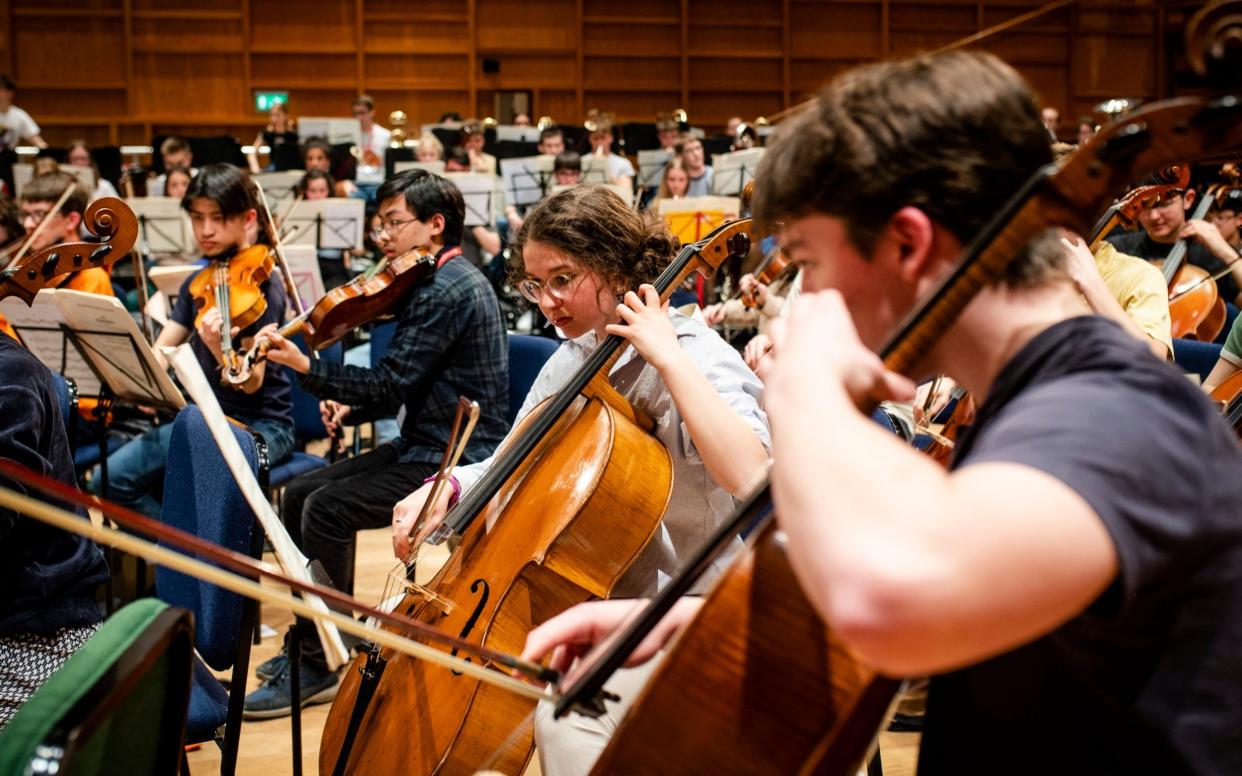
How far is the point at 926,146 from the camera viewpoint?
0.90 m

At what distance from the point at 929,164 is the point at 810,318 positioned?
16cm

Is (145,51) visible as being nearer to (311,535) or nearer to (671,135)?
(671,135)

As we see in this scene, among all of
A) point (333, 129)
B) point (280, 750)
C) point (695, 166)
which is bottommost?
point (280, 750)

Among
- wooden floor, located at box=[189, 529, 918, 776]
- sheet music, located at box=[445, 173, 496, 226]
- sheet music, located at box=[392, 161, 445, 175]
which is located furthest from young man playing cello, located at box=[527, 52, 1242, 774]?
sheet music, located at box=[392, 161, 445, 175]

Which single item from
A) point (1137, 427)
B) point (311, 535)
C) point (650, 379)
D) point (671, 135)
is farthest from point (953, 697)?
point (671, 135)

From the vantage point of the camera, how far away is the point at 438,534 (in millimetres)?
2098

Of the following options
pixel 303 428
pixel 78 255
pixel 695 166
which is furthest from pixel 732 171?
pixel 78 255

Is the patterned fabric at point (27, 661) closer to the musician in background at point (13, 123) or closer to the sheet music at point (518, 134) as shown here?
the sheet music at point (518, 134)

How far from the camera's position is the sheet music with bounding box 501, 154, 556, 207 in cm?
850

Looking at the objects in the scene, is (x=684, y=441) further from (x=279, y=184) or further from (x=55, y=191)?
(x=279, y=184)

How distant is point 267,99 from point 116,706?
12.2 metres

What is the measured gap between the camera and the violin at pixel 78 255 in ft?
7.08

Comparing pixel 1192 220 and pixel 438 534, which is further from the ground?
pixel 1192 220

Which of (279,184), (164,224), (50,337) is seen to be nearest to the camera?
(50,337)
